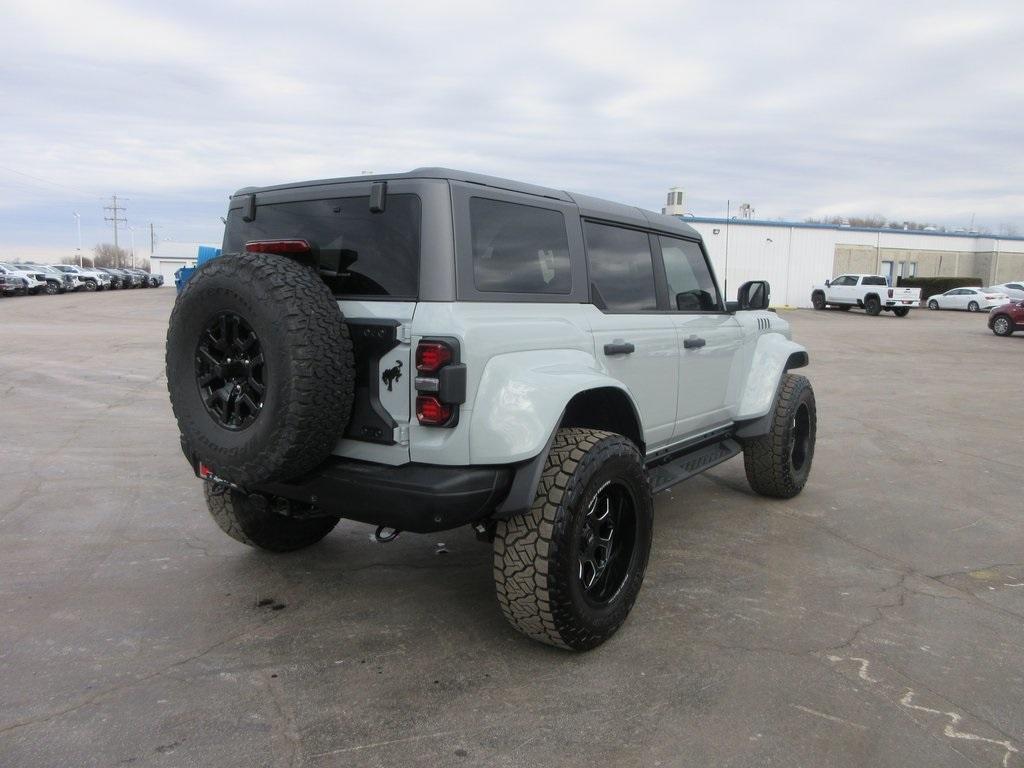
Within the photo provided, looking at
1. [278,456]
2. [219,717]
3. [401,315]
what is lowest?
[219,717]

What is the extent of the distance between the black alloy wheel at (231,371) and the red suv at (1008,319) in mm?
24943

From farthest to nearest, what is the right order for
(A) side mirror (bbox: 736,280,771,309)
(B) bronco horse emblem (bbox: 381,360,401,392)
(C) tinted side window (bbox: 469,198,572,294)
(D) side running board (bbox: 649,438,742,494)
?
(A) side mirror (bbox: 736,280,771,309), (D) side running board (bbox: 649,438,742,494), (C) tinted side window (bbox: 469,198,572,294), (B) bronco horse emblem (bbox: 381,360,401,392)

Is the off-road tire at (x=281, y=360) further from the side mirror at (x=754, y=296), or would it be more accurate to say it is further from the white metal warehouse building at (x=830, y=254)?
the white metal warehouse building at (x=830, y=254)

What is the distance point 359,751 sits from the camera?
260 centimetres

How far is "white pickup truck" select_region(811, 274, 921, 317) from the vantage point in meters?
31.6

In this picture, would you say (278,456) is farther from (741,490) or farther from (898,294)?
(898,294)

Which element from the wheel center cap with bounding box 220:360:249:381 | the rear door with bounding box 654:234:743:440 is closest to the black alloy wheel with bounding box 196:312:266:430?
the wheel center cap with bounding box 220:360:249:381

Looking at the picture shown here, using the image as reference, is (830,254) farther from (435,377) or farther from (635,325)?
(435,377)

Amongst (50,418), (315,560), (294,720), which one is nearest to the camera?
(294,720)

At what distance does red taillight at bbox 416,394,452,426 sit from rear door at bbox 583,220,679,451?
3.40ft

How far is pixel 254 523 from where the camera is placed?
416 centimetres

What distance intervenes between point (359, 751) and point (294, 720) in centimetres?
32

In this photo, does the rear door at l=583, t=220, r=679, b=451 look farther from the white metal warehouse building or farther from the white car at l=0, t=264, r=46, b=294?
the white car at l=0, t=264, r=46, b=294

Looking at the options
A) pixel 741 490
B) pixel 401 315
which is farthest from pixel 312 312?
pixel 741 490
